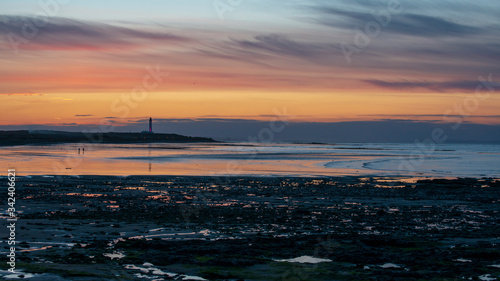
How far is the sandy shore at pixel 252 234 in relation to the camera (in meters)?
10.7

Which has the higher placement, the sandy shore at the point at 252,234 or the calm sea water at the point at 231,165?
the sandy shore at the point at 252,234

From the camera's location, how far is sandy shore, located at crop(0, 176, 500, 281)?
10734mm

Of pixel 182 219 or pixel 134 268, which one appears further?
pixel 182 219

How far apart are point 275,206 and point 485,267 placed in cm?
1058

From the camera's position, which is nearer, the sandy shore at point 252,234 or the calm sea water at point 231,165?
the sandy shore at point 252,234

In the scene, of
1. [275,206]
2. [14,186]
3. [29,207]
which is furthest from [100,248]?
[14,186]

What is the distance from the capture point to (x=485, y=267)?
11031 mm

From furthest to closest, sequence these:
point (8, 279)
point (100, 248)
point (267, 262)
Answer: point (100, 248) → point (267, 262) → point (8, 279)

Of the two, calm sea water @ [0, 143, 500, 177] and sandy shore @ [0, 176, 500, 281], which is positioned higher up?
sandy shore @ [0, 176, 500, 281]

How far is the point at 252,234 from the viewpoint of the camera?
14.6 meters

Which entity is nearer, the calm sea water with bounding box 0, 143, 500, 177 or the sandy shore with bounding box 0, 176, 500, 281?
the sandy shore with bounding box 0, 176, 500, 281

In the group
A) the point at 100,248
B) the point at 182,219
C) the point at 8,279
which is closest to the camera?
the point at 8,279

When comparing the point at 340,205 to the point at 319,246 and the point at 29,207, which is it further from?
the point at 29,207

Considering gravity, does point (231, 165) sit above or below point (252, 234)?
below
